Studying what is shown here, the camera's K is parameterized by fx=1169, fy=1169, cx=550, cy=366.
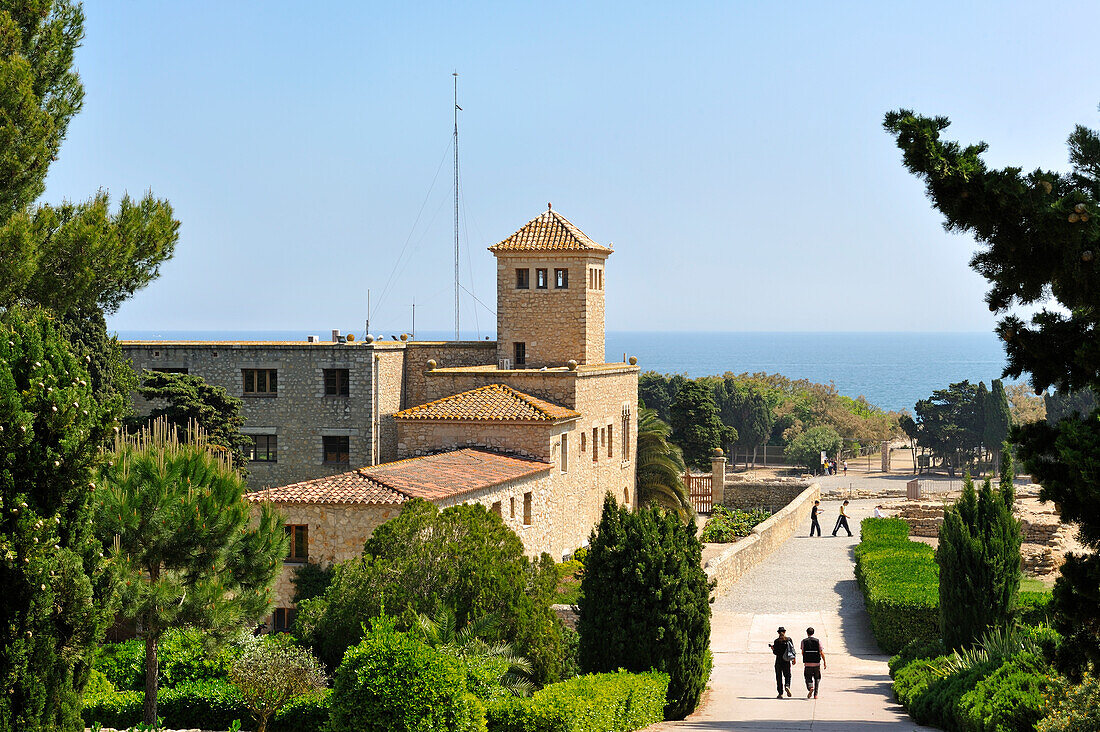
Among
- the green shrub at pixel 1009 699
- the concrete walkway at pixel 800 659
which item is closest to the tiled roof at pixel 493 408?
the concrete walkway at pixel 800 659

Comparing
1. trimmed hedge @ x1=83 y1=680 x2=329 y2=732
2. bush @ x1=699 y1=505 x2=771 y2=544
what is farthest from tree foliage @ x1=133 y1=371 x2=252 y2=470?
bush @ x1=699 y1=505 x2=771 y2=544

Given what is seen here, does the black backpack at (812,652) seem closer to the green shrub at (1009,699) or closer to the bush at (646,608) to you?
the bush at (646,608)

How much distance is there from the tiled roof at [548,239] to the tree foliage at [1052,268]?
23.9m

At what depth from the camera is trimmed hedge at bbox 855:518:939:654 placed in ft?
79.3

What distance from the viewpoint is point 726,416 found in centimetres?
8631

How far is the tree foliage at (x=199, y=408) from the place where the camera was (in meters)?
31.9

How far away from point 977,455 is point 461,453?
57325 millimetres

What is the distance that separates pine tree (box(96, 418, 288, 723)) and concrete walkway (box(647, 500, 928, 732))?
700 cm

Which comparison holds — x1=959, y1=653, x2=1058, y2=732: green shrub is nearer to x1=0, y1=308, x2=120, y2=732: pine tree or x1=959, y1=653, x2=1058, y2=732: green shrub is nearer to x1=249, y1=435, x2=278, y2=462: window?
x1=0, y1=308, x2=120, y2=732: pine tree

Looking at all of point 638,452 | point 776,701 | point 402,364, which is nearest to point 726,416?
point 638,452

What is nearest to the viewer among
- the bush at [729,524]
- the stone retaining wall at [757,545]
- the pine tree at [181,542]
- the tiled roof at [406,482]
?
the pine tree at [181,542]

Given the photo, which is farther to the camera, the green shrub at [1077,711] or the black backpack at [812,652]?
the black backpack at [812,652]

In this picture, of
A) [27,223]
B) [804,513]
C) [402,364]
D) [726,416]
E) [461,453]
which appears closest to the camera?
[27,223]

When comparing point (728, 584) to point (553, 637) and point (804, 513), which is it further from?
point (804, 513)
